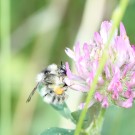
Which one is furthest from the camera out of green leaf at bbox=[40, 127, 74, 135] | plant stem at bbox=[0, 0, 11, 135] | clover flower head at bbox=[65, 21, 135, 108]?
plant stem at bbox=[0, 0, 11, 135]

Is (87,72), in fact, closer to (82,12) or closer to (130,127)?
(130,127)

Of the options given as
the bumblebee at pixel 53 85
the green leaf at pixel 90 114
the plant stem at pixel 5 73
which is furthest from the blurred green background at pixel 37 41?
the green leaf at pixel 90 114

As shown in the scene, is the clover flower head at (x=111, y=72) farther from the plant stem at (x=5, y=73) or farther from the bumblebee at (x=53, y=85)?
the plant stem at (x=5, y=73)

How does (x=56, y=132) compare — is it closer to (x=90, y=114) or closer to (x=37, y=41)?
(x=90, y=114)

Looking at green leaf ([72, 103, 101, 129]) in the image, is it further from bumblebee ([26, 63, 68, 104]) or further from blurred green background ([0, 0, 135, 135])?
blurred green background ([0, 0, 135, 135])

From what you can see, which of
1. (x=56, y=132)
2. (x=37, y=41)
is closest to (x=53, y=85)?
(x=56, y=132)

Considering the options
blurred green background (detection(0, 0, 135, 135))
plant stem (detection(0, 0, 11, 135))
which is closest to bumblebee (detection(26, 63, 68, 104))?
plant stem (detection(0, 0, 11, 135))
